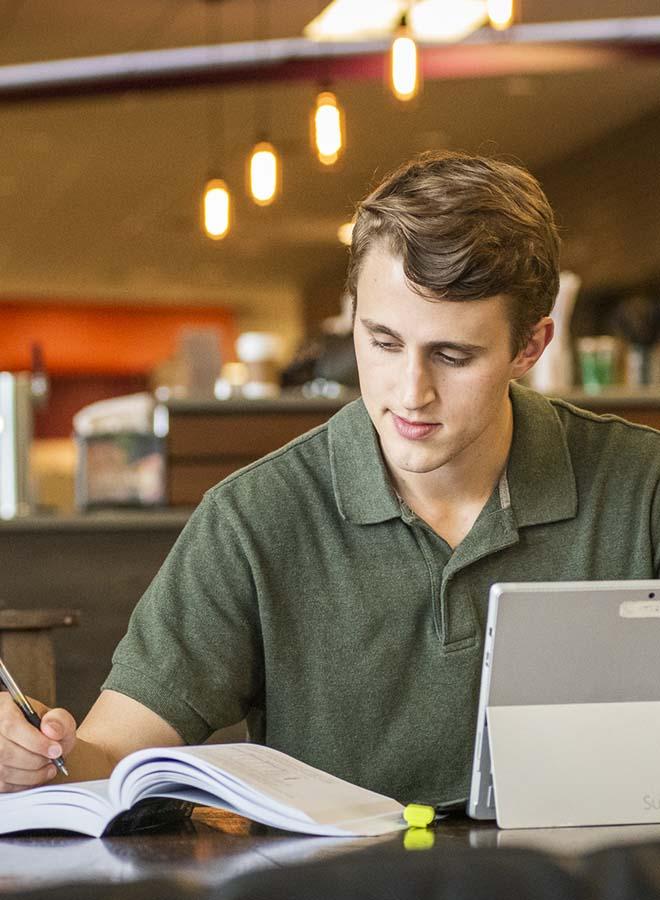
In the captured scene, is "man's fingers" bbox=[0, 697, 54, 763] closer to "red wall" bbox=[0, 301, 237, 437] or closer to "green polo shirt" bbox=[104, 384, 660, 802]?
"green polo shirt" bbox=[104, 384, 660, 802]

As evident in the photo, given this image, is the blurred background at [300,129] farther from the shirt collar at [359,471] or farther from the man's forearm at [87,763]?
the man's forearm at [87,763]

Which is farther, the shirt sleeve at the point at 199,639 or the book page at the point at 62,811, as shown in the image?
the shirt sleeve at the point at 199,639

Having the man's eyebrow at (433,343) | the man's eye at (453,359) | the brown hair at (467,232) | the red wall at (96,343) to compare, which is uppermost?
the red wall at (96,343)

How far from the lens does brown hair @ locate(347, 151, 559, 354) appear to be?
1296 millimetres

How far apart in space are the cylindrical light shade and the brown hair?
2.49 metres

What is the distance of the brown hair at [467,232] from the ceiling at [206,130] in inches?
88.8

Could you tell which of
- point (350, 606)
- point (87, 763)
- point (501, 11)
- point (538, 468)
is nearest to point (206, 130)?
point (501, 11)

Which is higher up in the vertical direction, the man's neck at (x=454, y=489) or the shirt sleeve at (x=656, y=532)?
the man's neck at (x=454, y=489)

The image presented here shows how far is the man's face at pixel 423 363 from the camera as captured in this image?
4.28ft

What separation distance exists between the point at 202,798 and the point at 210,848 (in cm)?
7

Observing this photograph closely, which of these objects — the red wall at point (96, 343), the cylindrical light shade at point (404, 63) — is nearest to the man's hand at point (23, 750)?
the cylindrical light shade at point (404, 63)

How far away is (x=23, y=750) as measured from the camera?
3.76 feet

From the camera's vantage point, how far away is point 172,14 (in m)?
5.20

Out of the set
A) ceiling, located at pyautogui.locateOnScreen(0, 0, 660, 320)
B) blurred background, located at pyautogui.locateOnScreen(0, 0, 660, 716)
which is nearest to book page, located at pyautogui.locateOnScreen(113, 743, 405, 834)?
blurred background, located at pyautogui.locateOnScreen(0, 0, 660, 716)
